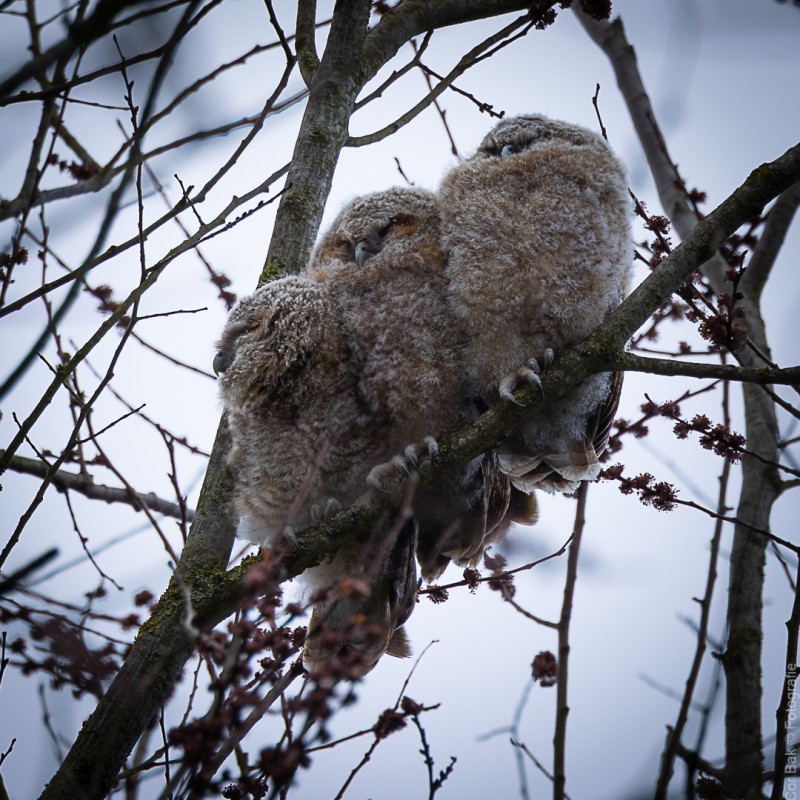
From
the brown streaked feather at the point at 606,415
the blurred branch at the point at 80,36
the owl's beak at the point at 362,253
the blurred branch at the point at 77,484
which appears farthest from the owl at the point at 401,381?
the blurred branch at the point at 80,36

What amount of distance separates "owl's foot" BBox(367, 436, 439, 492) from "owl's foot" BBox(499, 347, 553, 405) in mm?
276

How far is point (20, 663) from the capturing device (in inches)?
115

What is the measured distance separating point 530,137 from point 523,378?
114 cm

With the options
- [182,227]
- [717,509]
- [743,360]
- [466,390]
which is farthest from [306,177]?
[717,509]

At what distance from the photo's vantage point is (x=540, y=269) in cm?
264

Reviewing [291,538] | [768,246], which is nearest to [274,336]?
[291,538]

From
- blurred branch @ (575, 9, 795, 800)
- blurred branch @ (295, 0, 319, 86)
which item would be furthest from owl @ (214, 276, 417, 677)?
blurred branch @ (295, 0, 319, 86)

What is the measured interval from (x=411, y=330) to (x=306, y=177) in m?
1.04

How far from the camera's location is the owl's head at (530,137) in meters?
3.06

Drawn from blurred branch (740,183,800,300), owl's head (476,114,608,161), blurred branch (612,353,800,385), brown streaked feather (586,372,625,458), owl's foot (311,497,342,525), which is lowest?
owl's foot (311,497,342,525)

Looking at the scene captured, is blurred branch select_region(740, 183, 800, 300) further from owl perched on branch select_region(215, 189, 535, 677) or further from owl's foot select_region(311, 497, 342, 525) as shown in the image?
owl's foot select_region(311, 497, 342, 525)

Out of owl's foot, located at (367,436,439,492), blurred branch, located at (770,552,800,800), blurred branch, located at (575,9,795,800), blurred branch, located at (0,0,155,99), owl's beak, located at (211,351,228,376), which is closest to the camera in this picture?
blurred branch, located at (0,0,155,99)

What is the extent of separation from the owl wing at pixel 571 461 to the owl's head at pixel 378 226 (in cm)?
92

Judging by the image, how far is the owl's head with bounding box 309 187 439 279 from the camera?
297 cm
